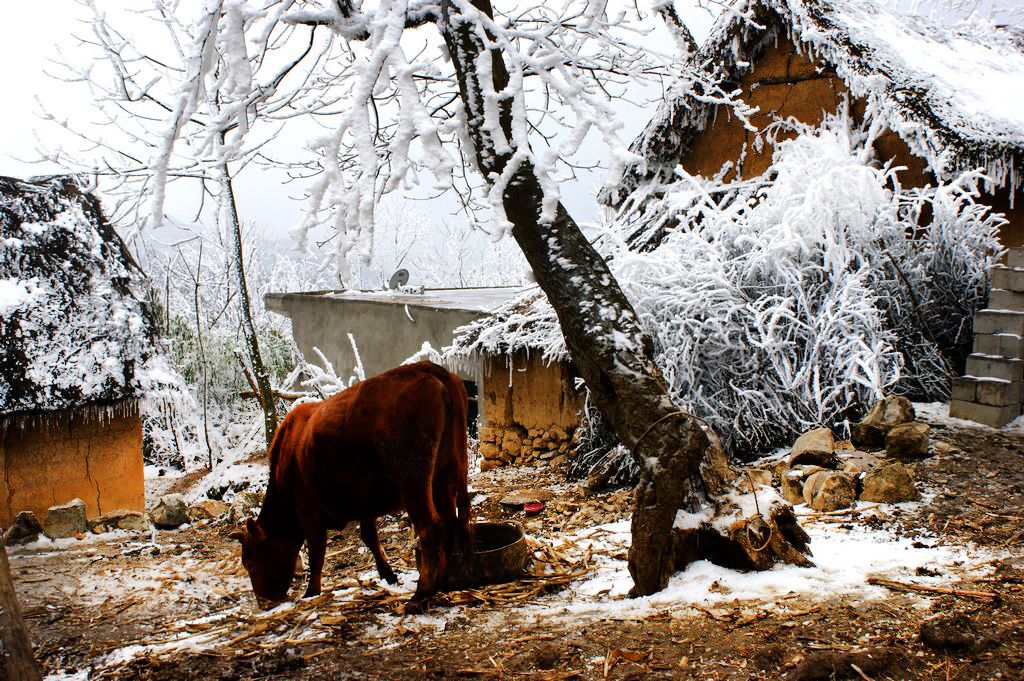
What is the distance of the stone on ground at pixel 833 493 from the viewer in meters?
5.35

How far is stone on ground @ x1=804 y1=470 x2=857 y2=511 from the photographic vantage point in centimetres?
535

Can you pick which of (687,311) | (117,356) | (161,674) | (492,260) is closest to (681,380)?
(687,311)

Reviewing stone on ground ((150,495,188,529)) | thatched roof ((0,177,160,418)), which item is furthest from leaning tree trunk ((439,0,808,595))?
thatched roof ((0,177,160,418))

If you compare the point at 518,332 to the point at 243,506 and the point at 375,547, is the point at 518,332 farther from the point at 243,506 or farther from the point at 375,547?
the point at 375,547

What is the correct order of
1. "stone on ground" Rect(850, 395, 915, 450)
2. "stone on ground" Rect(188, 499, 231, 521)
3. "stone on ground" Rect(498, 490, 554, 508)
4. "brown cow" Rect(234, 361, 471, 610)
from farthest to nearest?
"stone on ground" Rect(188, 499, 231, 521), "stone on ground" Rect(498, 490, 554, 508), "stone on ground" Rect(850, 395, 915, 450), "brown cow" Rect(234, 361, 471, 610)

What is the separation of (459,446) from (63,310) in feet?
26.8

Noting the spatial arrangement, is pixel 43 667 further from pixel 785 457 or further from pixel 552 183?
pixel 785 457

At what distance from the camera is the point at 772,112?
37.0 ft

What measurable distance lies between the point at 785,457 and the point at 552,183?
5055 mm

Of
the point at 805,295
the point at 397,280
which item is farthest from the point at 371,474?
the point at 397,280

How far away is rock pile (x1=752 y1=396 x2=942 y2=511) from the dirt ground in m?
0.17

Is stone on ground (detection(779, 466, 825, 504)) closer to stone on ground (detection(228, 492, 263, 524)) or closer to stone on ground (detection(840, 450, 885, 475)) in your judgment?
stone on ground (detection(840, 450, 885, 475))

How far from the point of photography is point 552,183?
3.35 meters

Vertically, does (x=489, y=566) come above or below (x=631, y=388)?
below
